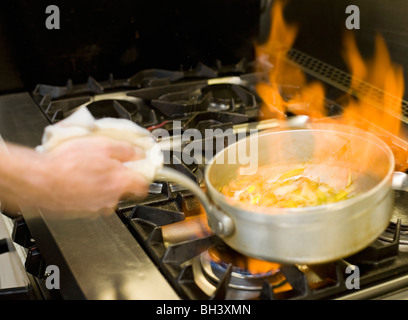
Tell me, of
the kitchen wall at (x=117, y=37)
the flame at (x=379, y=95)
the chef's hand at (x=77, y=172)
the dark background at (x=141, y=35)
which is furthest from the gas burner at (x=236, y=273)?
the kitchen wall at (x=117, y=37)

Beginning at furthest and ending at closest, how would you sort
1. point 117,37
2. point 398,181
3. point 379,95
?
1. point 117,37
2. point 379,95
3. point 398,181

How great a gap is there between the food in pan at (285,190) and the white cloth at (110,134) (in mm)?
189

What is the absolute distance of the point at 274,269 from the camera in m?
0.78

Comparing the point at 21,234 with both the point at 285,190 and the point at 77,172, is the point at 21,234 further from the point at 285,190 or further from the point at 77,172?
the point at 285,190

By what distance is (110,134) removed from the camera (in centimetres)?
71

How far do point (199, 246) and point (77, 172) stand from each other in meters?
0.24

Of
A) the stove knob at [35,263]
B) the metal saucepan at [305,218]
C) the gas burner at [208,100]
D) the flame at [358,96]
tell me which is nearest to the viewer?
the metal saucepan at [305,218]

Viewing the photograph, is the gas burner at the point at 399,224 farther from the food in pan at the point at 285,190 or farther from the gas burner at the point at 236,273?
the gas burner at the point at 236,273

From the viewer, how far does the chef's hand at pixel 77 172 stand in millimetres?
682

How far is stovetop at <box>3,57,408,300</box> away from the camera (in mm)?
742

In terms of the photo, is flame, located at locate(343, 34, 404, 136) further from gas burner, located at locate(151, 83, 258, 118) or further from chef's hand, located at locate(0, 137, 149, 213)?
chef's hand, located at locate(0, 137, 149, 213)

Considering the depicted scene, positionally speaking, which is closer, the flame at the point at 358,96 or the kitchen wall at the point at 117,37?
the flame at the point at 358,96

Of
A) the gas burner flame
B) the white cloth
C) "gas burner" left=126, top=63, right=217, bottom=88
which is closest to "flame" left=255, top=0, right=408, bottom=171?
"gas burner" left=126, top=63, right=217, bottom=88

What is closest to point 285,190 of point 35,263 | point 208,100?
point 35,263
